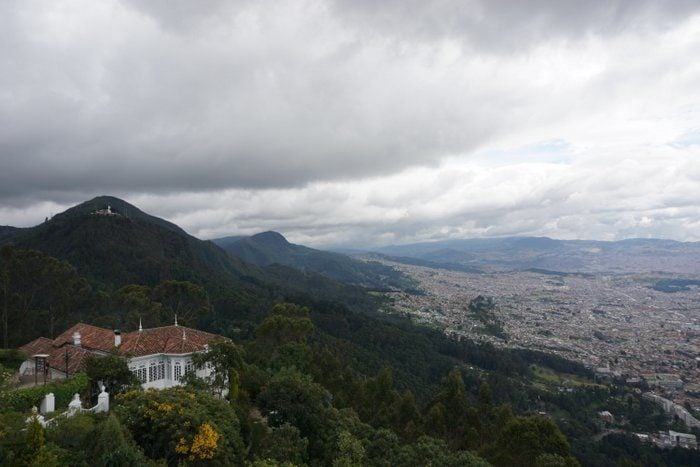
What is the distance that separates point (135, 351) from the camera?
77.7 ft

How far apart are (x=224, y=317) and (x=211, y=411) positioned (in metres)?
56.8

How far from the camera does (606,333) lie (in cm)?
12662

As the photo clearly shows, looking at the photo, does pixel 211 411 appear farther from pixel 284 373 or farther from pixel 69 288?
pixel 69 288

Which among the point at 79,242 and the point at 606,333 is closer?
the point at 79,242

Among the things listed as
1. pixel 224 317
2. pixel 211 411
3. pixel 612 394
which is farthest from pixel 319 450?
pixel 612 394

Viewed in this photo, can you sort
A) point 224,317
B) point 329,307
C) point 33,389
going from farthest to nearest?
point 329,307 → point 224,317 → point 33,389

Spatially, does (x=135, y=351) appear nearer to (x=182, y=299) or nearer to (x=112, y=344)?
(x=112, y=344)

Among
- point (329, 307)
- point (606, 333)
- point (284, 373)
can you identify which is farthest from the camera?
point (606, 333)

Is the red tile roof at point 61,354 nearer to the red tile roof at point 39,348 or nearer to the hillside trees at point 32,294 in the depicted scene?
the red tile roof at point 39,348

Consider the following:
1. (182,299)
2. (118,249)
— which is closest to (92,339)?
(182,299)

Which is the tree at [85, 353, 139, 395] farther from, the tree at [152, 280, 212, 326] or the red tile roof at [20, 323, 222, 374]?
the tree at [152, 280, 212, 326]

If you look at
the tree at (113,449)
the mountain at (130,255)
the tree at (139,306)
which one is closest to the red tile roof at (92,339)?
the tree at (139,306)

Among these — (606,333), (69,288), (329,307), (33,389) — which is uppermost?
(69,288)

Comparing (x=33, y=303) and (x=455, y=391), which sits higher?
(x=33, y=303)
